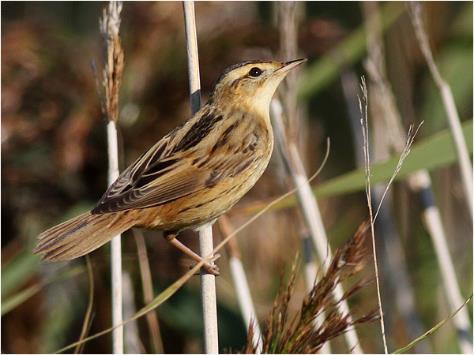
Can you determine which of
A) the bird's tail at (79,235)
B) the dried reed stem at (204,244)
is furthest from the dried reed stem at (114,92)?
the dried reed stem at (204,244)

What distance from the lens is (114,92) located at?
2.74 metres

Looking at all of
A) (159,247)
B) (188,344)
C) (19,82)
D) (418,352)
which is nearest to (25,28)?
(19,82)

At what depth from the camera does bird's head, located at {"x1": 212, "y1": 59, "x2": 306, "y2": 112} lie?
3.48 meters

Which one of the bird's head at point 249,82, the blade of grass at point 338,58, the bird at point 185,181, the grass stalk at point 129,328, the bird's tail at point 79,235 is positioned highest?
the blade of grass at point 338,58

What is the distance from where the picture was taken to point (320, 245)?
3.21m

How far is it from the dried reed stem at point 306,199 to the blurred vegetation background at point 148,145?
1.08 m

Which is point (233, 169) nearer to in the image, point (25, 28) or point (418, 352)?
point (418, 352)

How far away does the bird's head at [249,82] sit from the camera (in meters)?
3.48

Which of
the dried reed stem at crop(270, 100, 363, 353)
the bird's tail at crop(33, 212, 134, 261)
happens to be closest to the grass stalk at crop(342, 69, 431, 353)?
the dried reed stem at crop(270, 100, 363, 353)

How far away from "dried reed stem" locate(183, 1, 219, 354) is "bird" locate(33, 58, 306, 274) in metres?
0.14

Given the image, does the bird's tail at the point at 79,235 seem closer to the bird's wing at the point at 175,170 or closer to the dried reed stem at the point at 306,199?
the bird's wing at the point at 175,170

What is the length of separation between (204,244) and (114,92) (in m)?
0.57

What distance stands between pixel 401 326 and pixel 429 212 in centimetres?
115

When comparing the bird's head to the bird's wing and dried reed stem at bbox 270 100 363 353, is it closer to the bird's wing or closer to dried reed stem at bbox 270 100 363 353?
dried reed stem at bbox 270 100 363 353
